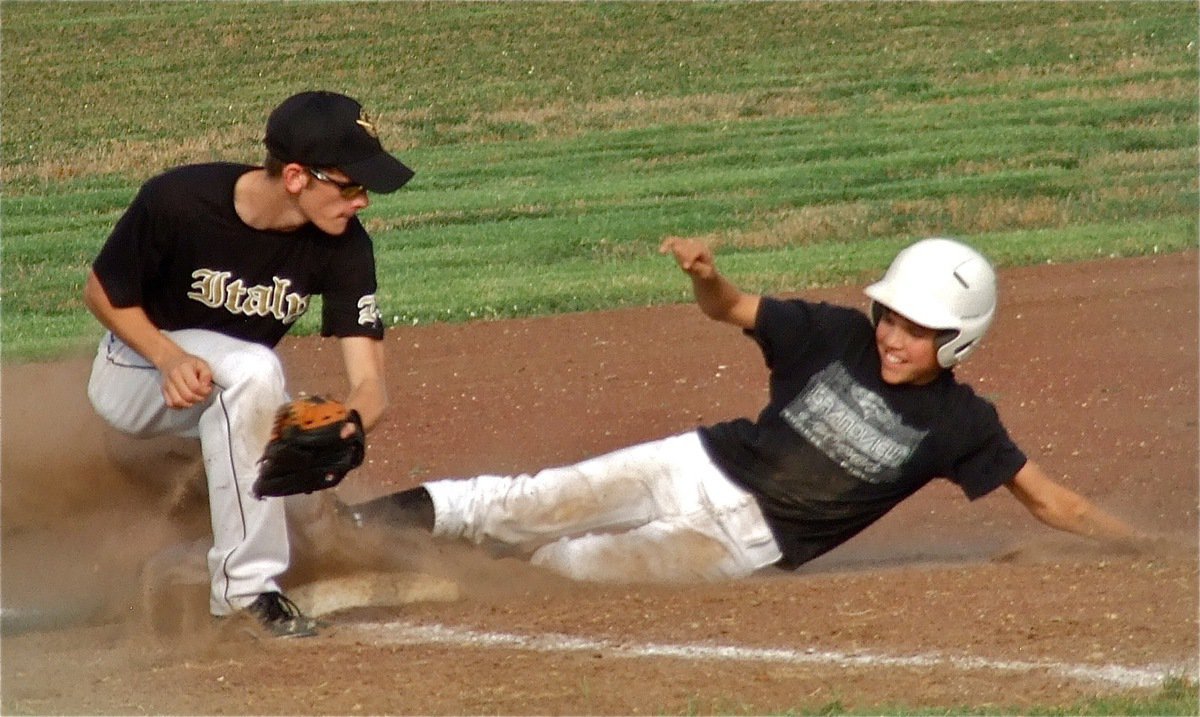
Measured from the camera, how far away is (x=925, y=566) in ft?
19.8

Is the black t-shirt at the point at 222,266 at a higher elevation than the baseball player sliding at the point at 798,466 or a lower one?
higher

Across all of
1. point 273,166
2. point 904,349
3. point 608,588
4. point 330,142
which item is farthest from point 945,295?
point 273,166

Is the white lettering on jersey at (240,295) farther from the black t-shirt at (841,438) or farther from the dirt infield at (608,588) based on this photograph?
the black t-shirt at (841,438)

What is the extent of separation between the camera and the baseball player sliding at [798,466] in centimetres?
550

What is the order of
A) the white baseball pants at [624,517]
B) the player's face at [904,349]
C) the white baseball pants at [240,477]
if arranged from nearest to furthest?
the white baseball pants at [240,477]
the player's face at [904,349]
the white baseball pants at [624,517]

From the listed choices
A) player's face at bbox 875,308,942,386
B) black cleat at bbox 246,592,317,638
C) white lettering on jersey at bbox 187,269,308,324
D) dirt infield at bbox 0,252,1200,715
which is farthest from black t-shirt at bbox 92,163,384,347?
player's face at bbox 875,308,942,386

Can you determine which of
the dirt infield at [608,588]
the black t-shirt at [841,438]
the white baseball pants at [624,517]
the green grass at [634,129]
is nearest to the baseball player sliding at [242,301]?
the dirt infield at [608,588]

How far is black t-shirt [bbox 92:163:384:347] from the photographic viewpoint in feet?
17.5

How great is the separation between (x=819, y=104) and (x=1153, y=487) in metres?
10.7

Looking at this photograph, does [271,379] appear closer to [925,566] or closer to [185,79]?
[925,566]

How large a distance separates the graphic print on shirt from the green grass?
17.0 ft

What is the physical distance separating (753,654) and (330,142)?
1.79 metres

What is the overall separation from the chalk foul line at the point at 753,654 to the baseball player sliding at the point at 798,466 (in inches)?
24.0

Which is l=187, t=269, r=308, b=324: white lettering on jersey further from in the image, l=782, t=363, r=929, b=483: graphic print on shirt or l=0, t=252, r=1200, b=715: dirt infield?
l=782, t=363, r=929, b=483: graphic print on shirt
